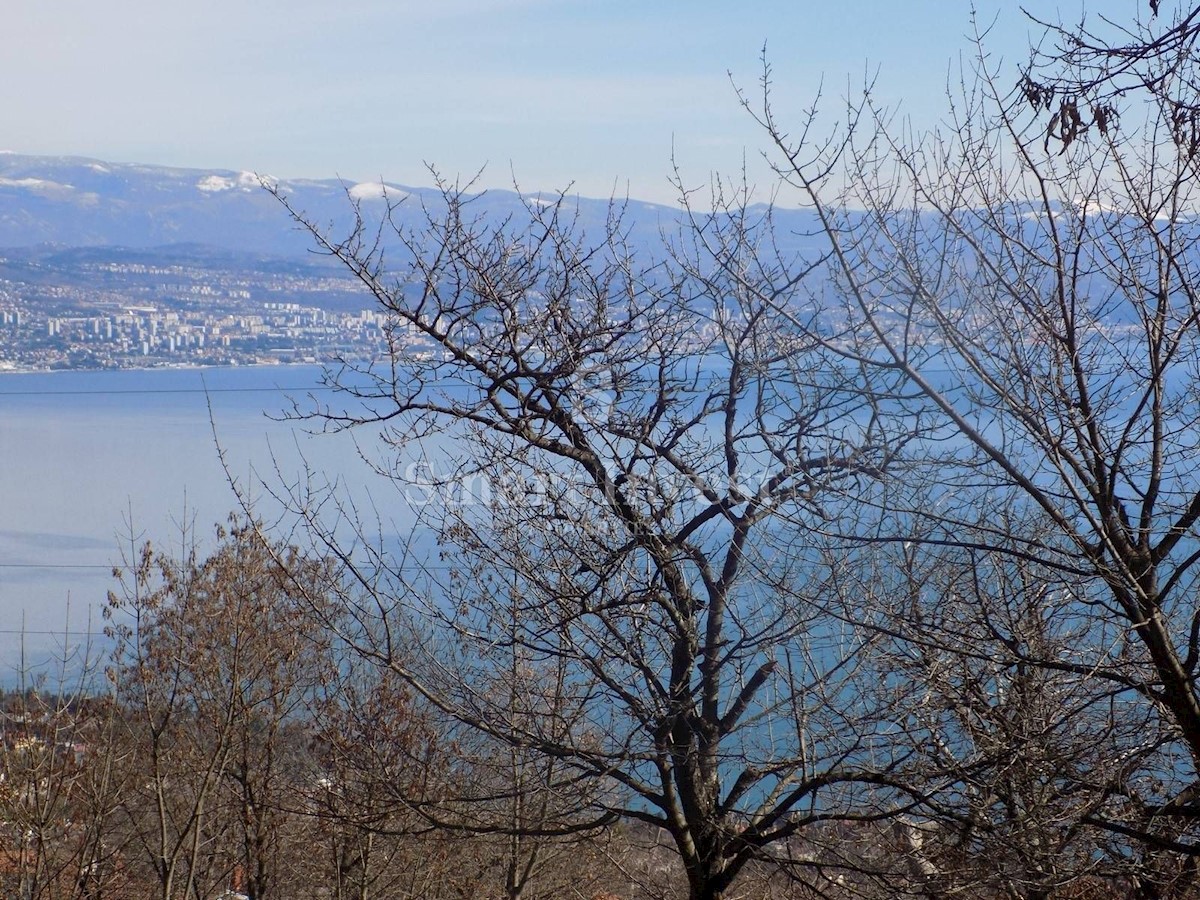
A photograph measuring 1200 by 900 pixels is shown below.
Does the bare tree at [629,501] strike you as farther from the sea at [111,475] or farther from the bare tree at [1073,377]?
the sea at [111,475]

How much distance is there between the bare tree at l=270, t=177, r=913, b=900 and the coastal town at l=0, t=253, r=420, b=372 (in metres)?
39.5

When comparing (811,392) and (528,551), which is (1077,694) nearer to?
(811,392)

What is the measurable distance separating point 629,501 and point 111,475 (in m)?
50.2

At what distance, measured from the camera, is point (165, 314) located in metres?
76.1

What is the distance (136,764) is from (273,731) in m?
1.44

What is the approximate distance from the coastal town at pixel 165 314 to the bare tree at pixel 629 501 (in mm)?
39471

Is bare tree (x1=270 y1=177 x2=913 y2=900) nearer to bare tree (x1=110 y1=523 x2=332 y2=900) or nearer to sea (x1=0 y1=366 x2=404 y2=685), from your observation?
bare tree (x1=110 y1=523 x2=332 y2=900)

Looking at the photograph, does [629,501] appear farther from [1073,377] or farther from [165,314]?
[165,314]

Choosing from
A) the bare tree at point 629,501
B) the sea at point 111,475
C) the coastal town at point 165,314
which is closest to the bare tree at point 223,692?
the bare tree at point 629,501

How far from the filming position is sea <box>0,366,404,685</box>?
1281 inches

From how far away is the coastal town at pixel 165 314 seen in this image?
59594mm

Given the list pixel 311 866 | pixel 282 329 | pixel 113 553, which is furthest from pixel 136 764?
pixel 282 329

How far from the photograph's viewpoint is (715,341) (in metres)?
8.65

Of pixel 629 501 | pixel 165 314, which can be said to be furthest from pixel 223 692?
pixel 165 314
